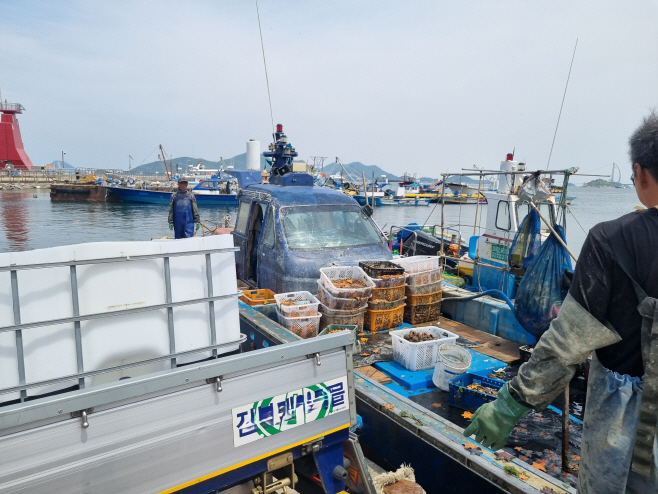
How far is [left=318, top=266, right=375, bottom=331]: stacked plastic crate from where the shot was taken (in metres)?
5.38

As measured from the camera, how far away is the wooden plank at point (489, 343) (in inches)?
223

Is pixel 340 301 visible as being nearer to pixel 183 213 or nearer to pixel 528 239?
pixel 528 239

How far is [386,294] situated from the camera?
581 cm

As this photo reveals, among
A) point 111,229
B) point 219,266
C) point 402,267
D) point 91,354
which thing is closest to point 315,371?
point 219,266

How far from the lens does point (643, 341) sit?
1.70 m

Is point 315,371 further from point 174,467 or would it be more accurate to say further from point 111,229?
point 111,229

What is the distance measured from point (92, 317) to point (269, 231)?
4450mm

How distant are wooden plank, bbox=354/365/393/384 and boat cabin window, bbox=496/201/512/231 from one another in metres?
6.06

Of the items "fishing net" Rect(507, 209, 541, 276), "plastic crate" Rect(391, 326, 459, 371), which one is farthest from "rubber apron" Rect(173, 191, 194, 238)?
"fishing net" Rect(507, 209, 541, 276)

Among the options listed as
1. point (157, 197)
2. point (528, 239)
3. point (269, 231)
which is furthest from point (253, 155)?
point (157, 197)

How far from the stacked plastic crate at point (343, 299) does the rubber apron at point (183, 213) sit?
4.90m

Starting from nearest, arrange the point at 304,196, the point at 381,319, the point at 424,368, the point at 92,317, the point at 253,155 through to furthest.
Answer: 1. the point at 92,317
2. the point at 424,368
3. the point at 381,319
4. the point at 304,196
5. the point at 253,155

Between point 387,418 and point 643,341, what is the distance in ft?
8.49

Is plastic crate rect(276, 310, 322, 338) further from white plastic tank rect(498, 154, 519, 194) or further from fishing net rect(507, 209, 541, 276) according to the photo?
white plastic tank rect(498, 154, 519, 194)
